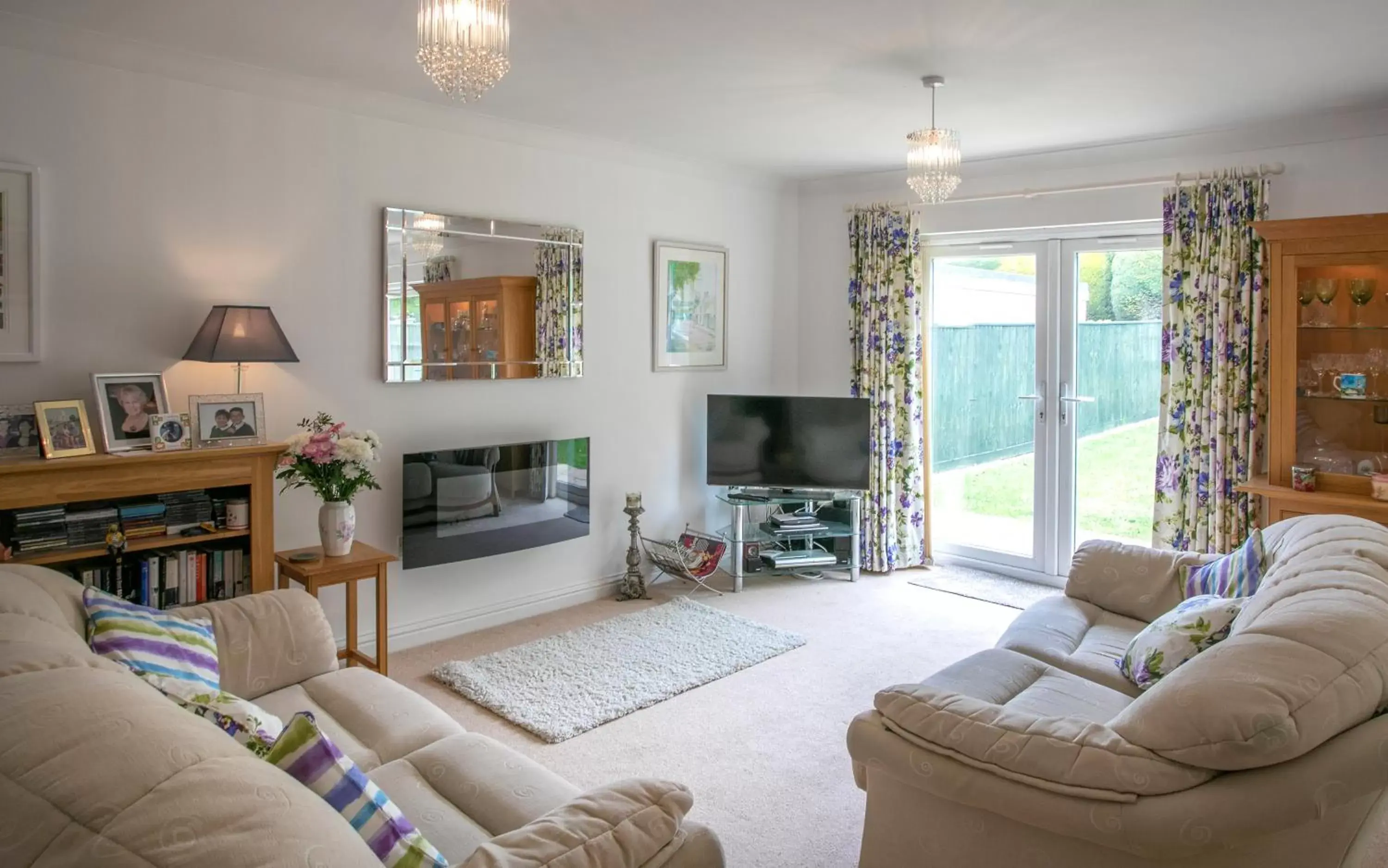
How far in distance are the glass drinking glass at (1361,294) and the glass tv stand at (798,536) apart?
2.71 metres

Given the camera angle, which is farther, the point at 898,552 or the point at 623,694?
the point at 898,552

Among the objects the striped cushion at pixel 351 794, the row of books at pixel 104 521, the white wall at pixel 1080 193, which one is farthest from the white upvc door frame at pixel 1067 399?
the striped cushion at pixel 351 794

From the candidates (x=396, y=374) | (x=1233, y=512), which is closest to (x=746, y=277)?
(x=396, y=374)

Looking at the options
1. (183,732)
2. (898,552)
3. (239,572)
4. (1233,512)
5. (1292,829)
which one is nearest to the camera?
(183,732)

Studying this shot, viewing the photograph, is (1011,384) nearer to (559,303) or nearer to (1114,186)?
(1114,186)

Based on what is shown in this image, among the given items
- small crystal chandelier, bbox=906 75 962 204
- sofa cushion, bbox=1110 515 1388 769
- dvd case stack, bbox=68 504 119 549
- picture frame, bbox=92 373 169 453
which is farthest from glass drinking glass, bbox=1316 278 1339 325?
dvd case stack, bbox=68 504 119 549

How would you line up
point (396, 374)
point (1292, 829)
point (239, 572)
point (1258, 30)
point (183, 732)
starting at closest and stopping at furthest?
point (183, 732) → point (1292, 829) → point (1258, 30) → point (239, 572) → point (396, 374)

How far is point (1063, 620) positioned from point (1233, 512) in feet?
6.39

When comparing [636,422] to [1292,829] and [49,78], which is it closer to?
[49,78]

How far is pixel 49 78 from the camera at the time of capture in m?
3.25

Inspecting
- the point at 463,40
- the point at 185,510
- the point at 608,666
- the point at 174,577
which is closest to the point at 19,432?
the point at 185,510

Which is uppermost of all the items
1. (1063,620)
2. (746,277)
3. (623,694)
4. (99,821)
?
(746,277)

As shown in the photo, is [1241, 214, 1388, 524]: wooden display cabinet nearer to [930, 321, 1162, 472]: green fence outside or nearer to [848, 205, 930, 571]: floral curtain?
[930, 321, 1162, 472]: green fence outside

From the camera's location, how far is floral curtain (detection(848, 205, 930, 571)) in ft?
19.3
